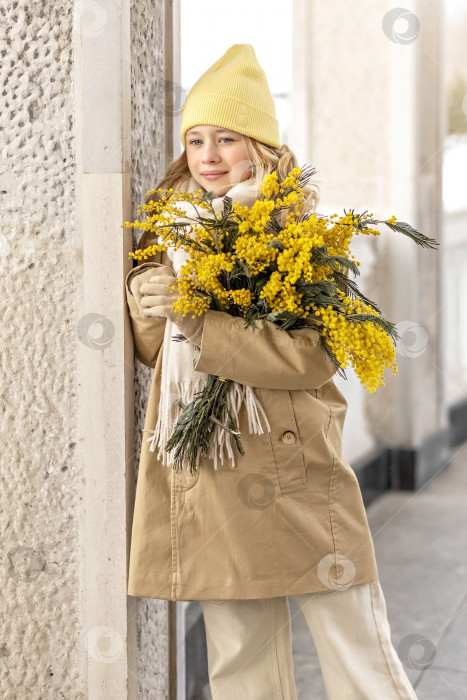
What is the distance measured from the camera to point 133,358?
171 cm

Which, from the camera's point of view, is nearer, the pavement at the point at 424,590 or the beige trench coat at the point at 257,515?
the beige trench coat at the point at 257,515

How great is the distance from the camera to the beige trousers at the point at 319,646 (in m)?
1.61

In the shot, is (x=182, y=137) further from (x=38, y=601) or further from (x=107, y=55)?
(x=38, y=601)

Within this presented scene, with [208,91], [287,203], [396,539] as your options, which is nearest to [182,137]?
[208,91]

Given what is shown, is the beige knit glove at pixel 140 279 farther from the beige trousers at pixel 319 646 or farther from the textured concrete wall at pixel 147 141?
the beige trousers at pixel 319 646

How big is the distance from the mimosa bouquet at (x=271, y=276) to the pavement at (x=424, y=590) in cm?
123

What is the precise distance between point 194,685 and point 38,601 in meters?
0.88

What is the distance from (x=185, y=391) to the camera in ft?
5.13

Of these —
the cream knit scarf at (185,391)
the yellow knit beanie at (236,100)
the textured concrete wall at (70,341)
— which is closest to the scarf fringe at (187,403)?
the cream knit scarf at (185,391)

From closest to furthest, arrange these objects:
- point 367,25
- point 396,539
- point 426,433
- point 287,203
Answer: point 287,203, point 396,539, point 367,25, point 426,433

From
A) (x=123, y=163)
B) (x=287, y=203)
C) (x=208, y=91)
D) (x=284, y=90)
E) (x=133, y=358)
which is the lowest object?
(x=133, y=358)

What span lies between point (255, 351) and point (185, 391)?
16cm

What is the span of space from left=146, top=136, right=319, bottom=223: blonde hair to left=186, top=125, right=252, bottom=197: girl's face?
2 cm

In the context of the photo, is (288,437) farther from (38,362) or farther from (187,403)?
(38,362)
